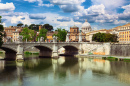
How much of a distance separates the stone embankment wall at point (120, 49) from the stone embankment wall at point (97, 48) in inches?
52.1

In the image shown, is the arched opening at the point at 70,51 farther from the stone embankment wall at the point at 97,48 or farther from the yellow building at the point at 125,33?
the yellow building at the point at 125,33

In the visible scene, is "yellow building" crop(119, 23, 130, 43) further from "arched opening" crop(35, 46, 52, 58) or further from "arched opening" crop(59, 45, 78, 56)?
"arched opening" crop(35, 46, 52, 58)

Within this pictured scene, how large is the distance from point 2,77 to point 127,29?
172ft

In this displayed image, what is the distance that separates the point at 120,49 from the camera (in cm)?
5106

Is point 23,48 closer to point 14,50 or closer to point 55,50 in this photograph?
point 14,50

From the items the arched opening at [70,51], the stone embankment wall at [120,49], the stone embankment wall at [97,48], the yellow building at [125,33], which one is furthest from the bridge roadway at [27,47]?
the yellow building at [125,33]

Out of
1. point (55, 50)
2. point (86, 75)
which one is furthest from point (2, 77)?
point (55, 50)

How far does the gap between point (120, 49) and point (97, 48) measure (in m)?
6.28

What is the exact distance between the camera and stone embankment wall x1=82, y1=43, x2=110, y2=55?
173ft

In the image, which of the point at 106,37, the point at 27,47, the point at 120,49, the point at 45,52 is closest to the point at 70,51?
the point at 45,52

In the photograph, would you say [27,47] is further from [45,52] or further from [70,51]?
[70,51]

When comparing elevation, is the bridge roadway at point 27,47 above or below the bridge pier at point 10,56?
above

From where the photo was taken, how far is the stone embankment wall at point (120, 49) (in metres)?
50.1

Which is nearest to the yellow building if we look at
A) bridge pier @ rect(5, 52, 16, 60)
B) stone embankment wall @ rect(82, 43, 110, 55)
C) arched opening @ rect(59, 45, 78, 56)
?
stone embankment wall @ rect(82, 43, 110, 55)
